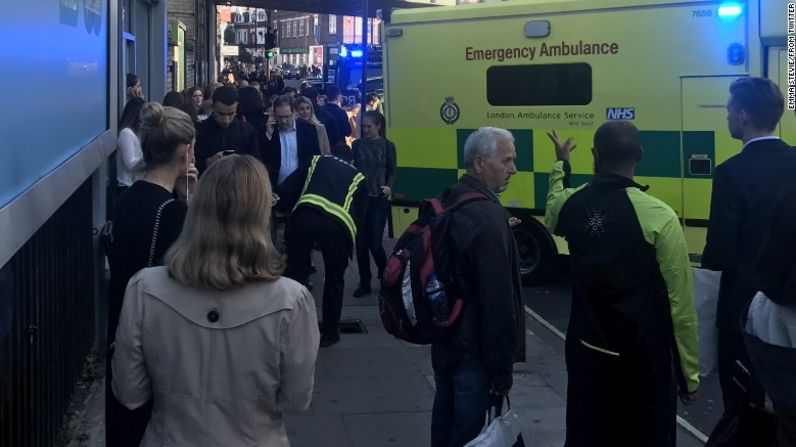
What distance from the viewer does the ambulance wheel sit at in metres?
9.20

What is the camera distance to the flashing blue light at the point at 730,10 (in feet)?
24.8

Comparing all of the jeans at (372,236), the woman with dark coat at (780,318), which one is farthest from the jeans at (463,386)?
the jeans at (372,236)

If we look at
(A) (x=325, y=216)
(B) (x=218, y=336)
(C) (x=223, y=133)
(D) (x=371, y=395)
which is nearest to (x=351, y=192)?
(A) (x=325, y=216)

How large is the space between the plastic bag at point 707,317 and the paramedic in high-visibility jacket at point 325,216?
124 inches

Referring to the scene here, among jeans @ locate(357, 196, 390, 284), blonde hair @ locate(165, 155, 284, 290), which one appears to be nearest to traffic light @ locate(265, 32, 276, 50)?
jeans @ locate(357, 196, 390, 284)

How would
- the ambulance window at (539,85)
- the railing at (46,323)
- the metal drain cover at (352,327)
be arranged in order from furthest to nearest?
the ambulance window at (539,85) → the metal drain cover at (352,327) → the railing at (46,323)

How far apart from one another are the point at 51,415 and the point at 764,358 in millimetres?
3273

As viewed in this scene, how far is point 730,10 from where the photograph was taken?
759 cm

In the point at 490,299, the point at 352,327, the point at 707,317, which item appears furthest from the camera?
the point at 352,327

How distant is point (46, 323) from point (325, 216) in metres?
2.62

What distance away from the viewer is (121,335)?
8.46 feet

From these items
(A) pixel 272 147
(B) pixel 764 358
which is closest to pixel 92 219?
(A) pixel 272 147

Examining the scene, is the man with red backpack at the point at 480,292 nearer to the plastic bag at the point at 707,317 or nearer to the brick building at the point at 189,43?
the plastic bag at the point at 707,317

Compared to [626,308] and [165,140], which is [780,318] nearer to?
[626,308]
